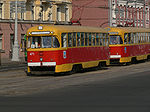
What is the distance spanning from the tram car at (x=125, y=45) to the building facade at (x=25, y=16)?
11.0m

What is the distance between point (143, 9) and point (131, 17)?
4.08 meters

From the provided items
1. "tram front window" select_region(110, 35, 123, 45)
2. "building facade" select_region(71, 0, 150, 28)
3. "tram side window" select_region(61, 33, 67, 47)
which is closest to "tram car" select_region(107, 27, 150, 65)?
"tram front window" select_region(110, 35, 123, 45)

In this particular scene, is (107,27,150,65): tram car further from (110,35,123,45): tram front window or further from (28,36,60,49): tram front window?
(28,36,60,49): tram front window

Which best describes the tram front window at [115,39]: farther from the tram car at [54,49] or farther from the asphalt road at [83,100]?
the asphalt road at [83,100]

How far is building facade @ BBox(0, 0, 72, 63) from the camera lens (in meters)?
52.8

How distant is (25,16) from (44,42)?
29301 millimetres

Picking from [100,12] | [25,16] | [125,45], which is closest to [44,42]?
[125,45]

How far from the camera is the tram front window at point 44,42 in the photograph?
27.0 m

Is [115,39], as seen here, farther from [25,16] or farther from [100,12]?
[100,12]

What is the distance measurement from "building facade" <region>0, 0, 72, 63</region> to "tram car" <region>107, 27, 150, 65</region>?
11.0m

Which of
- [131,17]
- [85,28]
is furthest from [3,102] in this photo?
[131,17]

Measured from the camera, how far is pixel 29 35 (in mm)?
27547

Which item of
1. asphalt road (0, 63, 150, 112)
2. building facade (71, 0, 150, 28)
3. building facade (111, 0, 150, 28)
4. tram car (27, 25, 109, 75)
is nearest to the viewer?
asphalt road (0, 63, 150, 112)

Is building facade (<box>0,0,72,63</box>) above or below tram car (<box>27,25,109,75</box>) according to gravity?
above
